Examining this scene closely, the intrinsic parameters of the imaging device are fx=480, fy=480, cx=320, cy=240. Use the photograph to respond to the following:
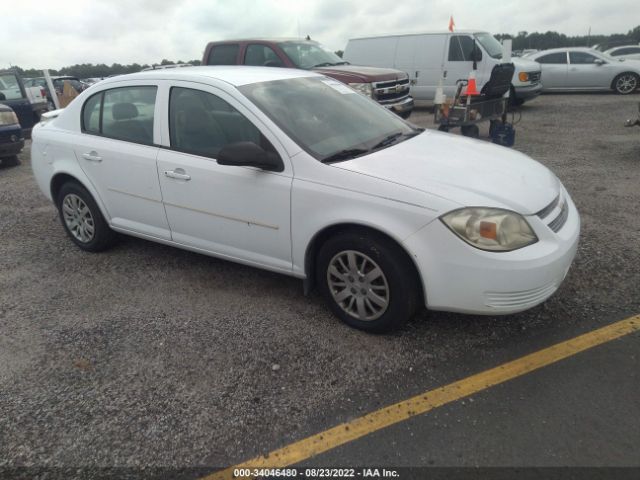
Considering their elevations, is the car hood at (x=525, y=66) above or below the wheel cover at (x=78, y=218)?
above

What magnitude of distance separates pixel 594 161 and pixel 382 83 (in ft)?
12.9

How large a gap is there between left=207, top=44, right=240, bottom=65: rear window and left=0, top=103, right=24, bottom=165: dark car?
3.70m

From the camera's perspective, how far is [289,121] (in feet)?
10.8

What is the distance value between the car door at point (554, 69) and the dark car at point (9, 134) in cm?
1370

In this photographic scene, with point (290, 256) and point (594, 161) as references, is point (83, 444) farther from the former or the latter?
point (594, 161)

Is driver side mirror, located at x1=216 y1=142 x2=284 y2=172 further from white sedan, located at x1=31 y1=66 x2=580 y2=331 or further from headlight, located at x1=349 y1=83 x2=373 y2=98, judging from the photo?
headlight, located at x1=349 y1=83 x2=373 y2=98

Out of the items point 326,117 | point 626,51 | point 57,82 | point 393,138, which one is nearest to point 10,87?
point 326,117

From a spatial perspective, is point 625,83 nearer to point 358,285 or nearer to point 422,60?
point 422,60

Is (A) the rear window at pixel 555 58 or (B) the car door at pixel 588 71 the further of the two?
(A) the rear window at pixel 555 58

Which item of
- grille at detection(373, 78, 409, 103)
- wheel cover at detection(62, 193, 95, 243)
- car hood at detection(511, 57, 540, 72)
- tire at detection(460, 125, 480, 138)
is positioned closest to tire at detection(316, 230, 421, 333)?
wheel cover at detection(62, 193, 95, 243)

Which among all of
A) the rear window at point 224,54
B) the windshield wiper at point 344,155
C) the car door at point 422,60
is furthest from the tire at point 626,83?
the windshield wiper at point 344,155

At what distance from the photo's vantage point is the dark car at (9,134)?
8.61m

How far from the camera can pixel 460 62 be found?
11992mm

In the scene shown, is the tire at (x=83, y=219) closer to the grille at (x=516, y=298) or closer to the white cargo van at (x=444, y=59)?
the grille at (x=516, y=298)
